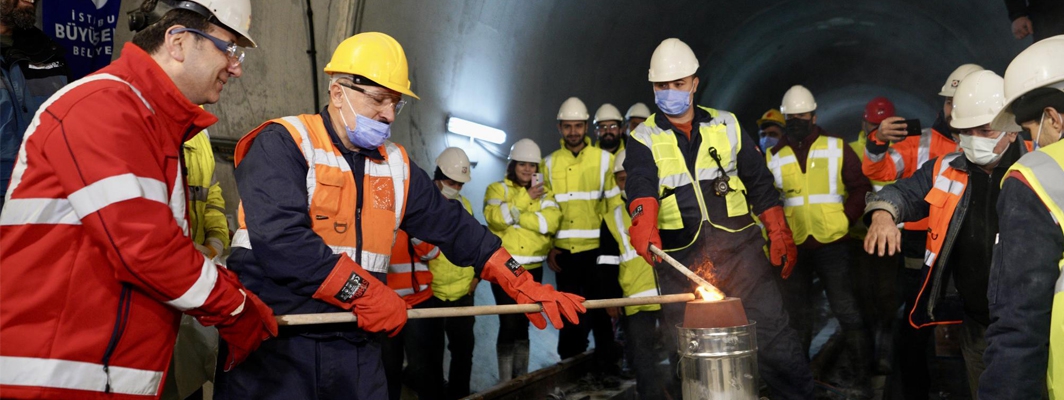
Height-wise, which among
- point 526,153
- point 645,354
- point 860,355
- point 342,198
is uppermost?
point 526,153

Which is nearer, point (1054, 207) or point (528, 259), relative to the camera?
point (1054, 207)

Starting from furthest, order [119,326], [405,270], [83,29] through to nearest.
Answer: [405,270] → [83,29] → [119,326]

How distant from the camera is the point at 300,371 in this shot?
286cm

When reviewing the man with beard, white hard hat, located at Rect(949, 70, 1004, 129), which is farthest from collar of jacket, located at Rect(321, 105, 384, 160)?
white hard hat, located at Rect(949, 70, 1004, 129)

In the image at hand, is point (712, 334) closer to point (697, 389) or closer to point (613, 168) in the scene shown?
point (697, 389)

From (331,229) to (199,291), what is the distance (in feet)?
2.21

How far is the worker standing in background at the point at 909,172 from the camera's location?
4930mm

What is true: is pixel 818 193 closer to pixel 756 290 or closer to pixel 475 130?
pixel 756 290

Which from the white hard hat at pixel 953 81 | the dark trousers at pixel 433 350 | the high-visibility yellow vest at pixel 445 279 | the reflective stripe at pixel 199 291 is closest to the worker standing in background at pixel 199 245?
the reflective stripe at pixel 199 291

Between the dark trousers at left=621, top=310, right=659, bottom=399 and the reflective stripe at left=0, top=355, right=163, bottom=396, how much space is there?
12.6 feet

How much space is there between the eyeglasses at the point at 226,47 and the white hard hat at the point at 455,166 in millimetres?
3501

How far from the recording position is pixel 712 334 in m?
2.93

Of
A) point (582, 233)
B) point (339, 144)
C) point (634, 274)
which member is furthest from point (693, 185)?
point (582, 233)

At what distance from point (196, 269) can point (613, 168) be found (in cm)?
515
